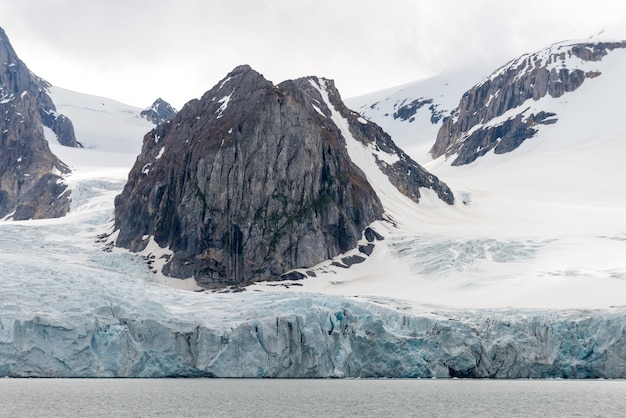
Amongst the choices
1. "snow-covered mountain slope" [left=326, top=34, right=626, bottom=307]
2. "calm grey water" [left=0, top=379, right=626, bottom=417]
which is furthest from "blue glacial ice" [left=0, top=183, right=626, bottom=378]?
"snow-covered mountain slope" [left=326, top=34, right=626, bottom=307]

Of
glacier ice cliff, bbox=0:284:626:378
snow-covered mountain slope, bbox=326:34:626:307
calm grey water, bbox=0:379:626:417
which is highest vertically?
snow-covered mountain slope, bbox=326:34:626:307

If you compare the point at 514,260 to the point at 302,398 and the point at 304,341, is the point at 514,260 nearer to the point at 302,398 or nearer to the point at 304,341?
the point at 304,341

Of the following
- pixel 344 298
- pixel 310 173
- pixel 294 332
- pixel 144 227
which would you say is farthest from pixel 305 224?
pixel 294 332

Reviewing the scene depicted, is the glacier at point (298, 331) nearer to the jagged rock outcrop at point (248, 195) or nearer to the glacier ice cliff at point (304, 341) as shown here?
the glacier ice cliff at point (304, 341)

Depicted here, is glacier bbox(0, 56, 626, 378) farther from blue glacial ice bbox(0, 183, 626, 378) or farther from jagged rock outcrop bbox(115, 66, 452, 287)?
jagged rock outcrop bbox(115, 66, 452, 287)

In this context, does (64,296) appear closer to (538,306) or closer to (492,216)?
(538,306)

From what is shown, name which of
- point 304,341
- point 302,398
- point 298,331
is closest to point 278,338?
point 298,331
